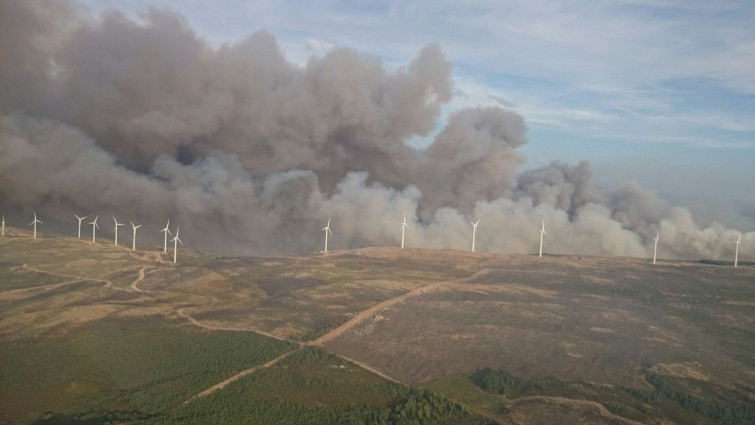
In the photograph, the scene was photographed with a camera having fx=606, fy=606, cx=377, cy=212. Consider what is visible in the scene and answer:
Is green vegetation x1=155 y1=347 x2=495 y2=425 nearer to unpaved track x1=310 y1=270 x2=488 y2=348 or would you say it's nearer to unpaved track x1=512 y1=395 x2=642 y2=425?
unpaved track x1=512 y1=395 x2=642 y2=425

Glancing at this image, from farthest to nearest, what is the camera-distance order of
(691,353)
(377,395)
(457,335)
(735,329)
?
(735,329), (457,335), (691,353), (377,395)

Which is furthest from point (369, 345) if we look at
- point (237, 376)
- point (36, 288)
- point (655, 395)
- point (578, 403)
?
point (36, 288)

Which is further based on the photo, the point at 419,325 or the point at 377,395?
the point at 419,325

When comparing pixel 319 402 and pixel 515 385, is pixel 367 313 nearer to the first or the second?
pixel 515 385

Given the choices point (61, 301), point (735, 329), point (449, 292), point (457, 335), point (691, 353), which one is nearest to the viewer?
point (691, 353)

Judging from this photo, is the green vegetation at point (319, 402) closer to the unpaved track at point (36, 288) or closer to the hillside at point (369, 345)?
the hillside at point (369, 345)

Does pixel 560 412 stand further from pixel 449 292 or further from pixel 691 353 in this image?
pixel 449 292

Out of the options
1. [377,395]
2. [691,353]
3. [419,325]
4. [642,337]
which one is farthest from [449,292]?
[377,395]
